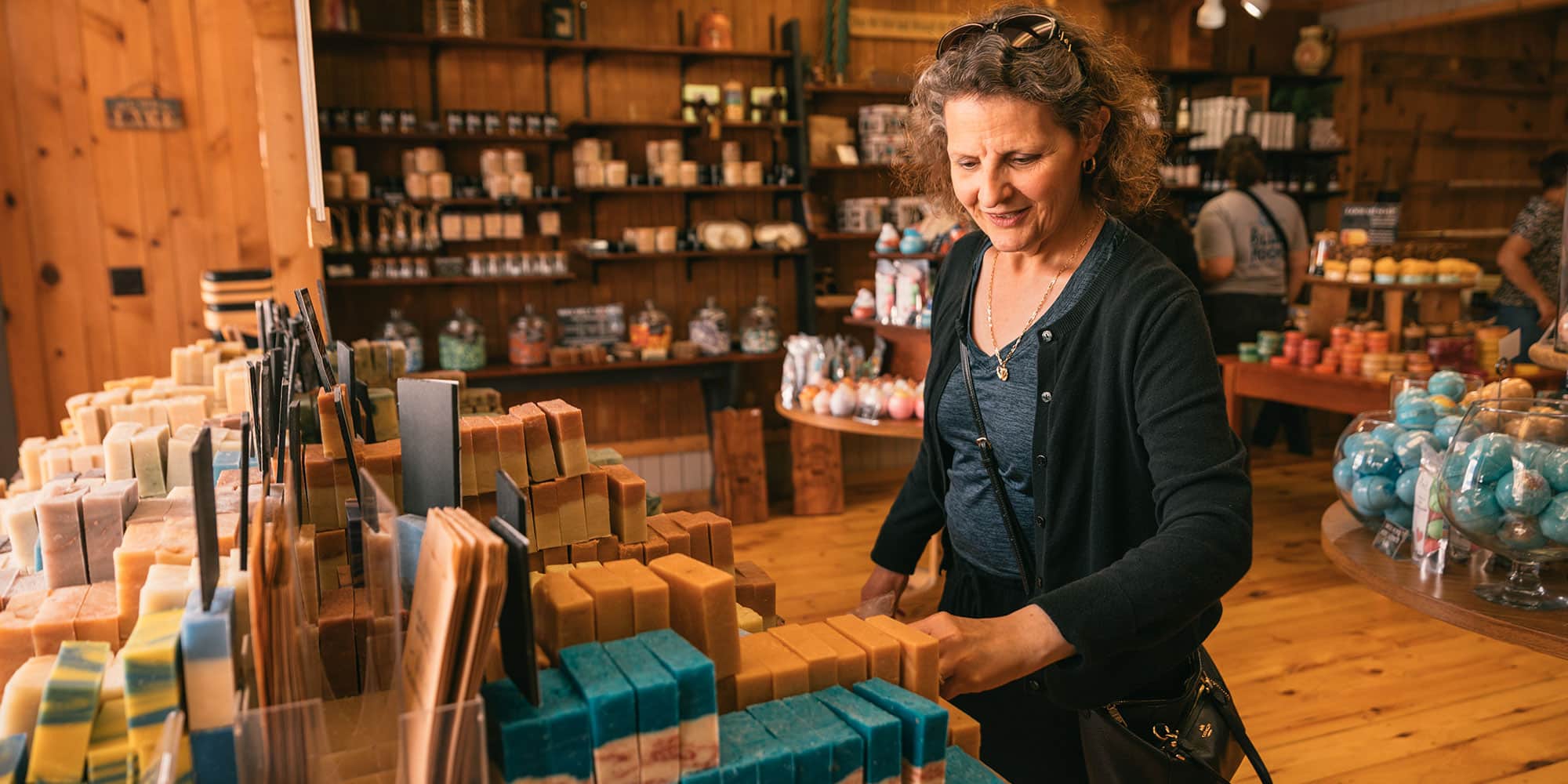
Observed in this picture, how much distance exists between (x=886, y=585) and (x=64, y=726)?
1181mm

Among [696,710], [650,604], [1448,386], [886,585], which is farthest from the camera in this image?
[1448,386]

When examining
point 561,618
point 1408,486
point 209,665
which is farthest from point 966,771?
point 1408,486

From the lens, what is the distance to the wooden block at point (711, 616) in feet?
3.18

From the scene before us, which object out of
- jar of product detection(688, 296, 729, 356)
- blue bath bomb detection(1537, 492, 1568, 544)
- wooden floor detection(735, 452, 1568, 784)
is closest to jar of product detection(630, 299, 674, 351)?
jar of product detection(688, 296, 729, 356)

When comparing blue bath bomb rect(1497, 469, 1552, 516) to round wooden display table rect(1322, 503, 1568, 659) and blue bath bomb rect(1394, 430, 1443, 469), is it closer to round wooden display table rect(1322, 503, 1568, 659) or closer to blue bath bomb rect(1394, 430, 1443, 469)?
round wooden display table rect(1322, 503, 1568, 659)

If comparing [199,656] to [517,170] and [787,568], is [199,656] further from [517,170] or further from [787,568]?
[517,170]

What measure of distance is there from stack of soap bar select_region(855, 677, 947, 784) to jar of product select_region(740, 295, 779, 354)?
4721mm

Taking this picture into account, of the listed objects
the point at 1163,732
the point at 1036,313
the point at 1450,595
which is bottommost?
the point at 1163,732

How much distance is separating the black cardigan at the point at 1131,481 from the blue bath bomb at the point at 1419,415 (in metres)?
0.98

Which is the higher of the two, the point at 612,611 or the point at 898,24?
the point at 898,24

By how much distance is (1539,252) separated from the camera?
541 cm

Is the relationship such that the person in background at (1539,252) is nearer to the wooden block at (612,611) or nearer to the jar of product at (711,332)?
the jar of product at (711,332)

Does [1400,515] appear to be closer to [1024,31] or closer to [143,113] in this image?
[1024,31]

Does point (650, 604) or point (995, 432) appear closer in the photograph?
point (650, 604)
